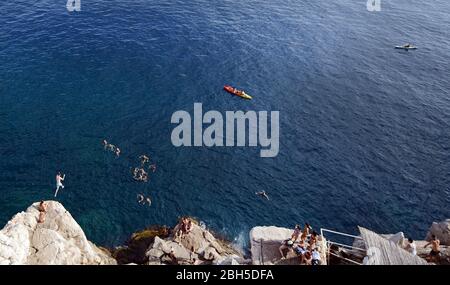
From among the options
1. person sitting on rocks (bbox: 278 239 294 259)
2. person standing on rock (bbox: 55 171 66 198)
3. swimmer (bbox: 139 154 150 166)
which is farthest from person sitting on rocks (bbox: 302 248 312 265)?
person standing on rock (bbox: 55 171 66 198)

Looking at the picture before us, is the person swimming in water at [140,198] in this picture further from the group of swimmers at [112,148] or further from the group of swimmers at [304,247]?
the group of swimmers at [304,247]

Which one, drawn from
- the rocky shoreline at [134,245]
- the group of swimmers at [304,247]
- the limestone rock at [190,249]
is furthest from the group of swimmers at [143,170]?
the group of swimmers at [304,247]

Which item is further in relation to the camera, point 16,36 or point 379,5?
point 379,5

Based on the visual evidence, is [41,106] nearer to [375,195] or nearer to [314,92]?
[314,92]

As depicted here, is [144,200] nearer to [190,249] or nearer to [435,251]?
[190,249]

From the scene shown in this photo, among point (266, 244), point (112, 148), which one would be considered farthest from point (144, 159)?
point (266, 244)

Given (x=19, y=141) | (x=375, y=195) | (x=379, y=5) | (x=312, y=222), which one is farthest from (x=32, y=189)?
(x=379, y=5)
